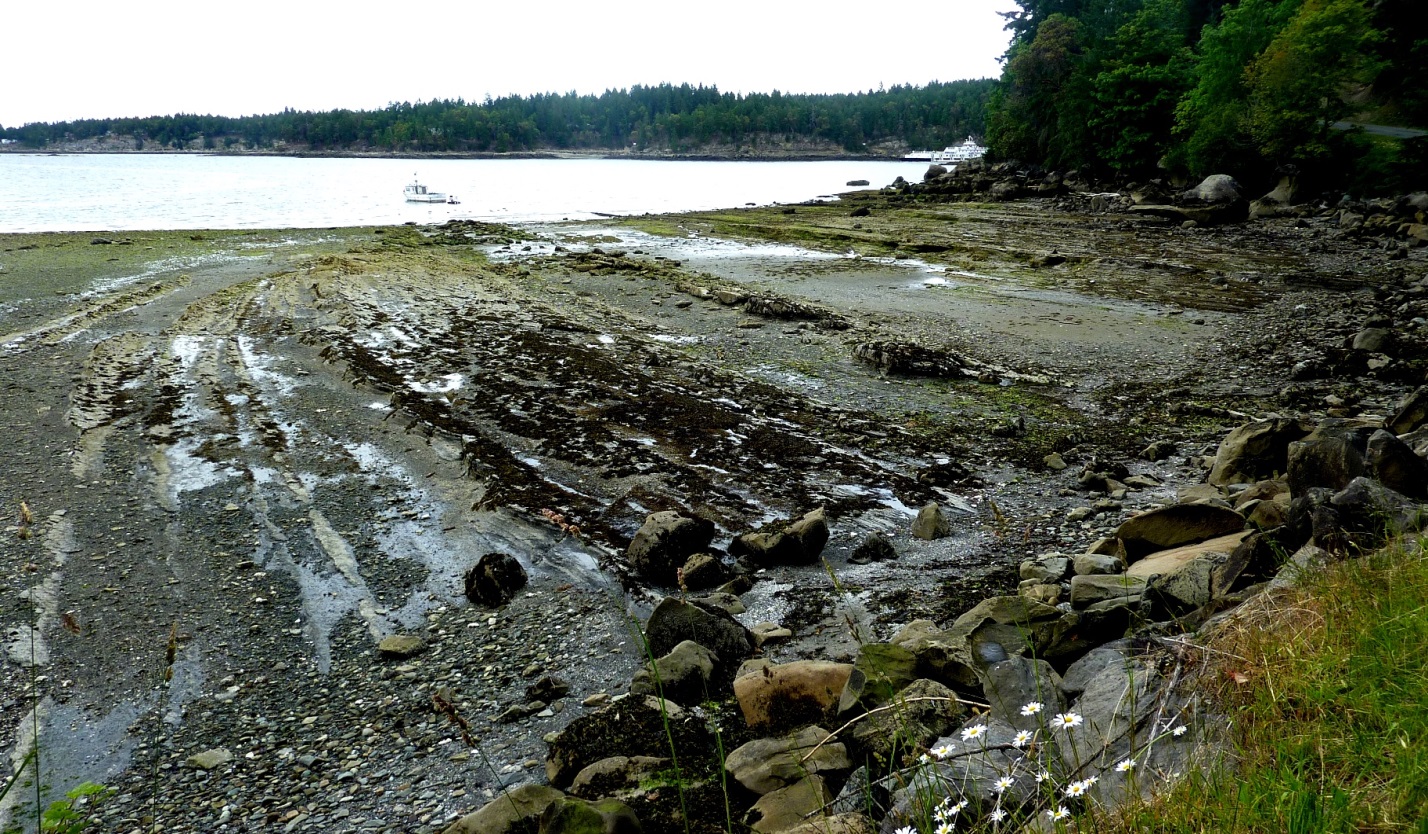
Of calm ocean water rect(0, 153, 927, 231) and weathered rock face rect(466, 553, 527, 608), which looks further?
calm ocean water rect(0, 153, 927, 231)

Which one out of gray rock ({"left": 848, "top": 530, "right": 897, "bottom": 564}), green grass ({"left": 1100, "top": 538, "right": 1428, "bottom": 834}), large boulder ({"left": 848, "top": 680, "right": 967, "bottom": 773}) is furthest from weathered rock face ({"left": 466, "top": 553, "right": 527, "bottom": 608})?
green grass ({"left": 1100, "top": 538, "right": 1428, "bottom": 834})

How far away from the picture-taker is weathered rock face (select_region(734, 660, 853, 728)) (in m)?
4.23

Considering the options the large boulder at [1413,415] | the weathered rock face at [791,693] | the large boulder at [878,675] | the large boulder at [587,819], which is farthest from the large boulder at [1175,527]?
the large boulder at [587,819]

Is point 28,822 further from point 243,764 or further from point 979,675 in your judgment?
point 979,675

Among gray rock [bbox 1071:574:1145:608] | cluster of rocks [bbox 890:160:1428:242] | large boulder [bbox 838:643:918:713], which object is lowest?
large boulder [bbox 838:643:918:713]

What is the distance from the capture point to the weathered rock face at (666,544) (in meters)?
6.87

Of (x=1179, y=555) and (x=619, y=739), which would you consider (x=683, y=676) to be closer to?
(x=619, y=739)

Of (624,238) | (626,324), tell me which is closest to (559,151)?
(624,238)

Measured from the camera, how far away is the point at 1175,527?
5797 mm

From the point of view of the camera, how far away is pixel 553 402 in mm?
11742

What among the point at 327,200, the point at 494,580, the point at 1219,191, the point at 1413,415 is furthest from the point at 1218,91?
the point at 327,200

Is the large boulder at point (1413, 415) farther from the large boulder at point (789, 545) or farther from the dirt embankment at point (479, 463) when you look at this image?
the large boulder at point (789, 545)

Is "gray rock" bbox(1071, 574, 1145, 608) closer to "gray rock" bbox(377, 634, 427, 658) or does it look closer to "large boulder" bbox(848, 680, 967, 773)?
"large boulder" bbox(848, 680, 967, 773)

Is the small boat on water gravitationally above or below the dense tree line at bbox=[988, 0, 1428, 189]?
below
